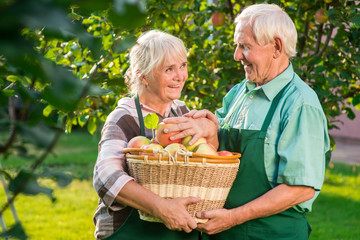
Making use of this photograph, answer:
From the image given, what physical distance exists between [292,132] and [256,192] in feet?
0.99

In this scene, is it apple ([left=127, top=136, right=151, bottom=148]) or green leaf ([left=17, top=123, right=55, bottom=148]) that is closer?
green leaf ([left=17, top=123, right=55, bottom=148])

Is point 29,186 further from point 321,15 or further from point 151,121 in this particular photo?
point 321,15

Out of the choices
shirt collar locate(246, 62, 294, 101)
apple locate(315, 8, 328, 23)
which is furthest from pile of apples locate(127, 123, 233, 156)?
apple locate(315, 8, 328, 23)

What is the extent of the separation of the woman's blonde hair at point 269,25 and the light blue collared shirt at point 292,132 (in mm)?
148

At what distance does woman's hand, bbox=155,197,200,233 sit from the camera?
1867 mm

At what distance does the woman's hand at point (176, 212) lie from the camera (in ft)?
6.13

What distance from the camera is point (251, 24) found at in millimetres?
2096

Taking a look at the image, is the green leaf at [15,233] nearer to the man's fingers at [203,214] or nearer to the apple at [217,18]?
the man's fingers at [203,214]

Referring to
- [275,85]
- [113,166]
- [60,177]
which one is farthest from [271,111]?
[60,177]

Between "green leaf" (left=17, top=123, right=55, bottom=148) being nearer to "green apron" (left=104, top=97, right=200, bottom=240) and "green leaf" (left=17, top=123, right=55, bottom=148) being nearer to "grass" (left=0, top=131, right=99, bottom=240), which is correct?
"green apron" (left=104, top=97, right=200, bottom=240)

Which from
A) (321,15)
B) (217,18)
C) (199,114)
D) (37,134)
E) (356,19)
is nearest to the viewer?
(37,134)

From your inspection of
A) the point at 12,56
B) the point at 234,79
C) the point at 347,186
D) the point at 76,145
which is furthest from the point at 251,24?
the point at 76,145

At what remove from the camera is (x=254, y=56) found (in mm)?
2113

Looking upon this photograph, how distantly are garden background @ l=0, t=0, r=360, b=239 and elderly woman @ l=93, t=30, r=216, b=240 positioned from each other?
0.17m
